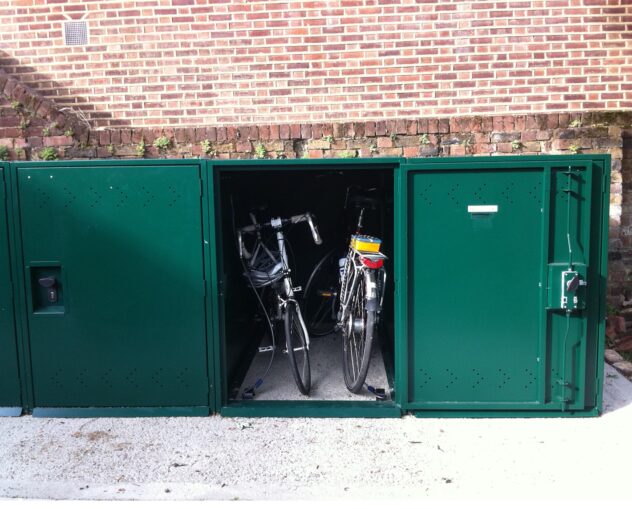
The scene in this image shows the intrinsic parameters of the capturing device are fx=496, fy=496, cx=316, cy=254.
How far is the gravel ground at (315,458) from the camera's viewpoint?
2.82 meters

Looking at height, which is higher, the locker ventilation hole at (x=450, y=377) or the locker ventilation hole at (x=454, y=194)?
the locker ventilation hole at (x=454, y=194)

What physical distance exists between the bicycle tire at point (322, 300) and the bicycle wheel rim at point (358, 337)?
0.99 metres

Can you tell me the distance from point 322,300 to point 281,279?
1.49 meters

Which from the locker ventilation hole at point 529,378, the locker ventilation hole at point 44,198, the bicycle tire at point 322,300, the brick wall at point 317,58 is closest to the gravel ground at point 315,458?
A: the locker ventilation hole at point 529,378

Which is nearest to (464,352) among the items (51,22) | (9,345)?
(9,345)

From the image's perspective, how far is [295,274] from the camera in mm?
5609

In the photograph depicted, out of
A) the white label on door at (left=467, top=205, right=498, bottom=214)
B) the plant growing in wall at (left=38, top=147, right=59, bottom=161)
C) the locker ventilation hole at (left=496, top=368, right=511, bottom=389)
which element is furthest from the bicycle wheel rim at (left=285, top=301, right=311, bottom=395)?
the plant growing in wall at (left=38, top=147, right=59, bottom=161)

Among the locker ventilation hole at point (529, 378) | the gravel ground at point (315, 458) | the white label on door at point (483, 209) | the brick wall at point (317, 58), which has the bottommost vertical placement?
the gravel ground at point (315, 458)

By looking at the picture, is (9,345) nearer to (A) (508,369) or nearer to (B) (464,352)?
(B) (464,352)

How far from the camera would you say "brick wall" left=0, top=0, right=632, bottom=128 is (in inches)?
190

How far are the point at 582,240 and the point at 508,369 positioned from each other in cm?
105

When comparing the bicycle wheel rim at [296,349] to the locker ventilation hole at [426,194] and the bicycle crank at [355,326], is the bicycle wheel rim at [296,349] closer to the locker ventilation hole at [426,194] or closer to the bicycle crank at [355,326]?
the bicycle crank at [355,326]

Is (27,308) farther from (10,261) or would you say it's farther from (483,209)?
(483,209)

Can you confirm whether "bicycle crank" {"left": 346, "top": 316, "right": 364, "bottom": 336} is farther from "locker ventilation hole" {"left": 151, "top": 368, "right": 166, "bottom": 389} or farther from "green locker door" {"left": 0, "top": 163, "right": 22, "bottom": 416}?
"green locker door" {"left": 0, "top": 163, "right": 22, "bottom": 416}
